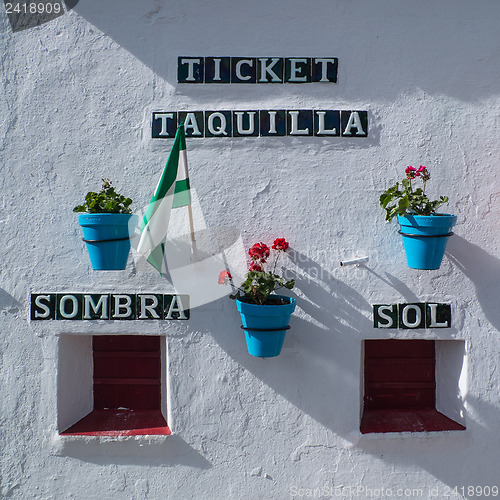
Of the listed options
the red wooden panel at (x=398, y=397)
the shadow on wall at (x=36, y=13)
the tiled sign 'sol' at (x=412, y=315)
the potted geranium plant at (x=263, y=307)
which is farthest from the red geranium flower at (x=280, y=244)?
the shadow on wall at (x=36, y=13)

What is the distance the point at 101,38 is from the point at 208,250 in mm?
1614

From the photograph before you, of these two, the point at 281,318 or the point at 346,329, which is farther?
the point at 346,329

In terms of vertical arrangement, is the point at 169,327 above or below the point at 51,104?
below

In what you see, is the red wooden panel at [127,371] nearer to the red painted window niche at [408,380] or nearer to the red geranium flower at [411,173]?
the red painted window niche at [408,380]

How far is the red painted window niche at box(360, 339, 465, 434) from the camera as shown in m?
3.87

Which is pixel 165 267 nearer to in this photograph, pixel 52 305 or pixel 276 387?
pixel 52 305

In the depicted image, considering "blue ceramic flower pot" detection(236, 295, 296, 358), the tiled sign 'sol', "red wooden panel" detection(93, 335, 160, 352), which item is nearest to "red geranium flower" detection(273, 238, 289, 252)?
"blue ceramic flower pot" detection(236, 295, 296, 358)

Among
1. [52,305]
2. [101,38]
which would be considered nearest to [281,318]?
[52,305]

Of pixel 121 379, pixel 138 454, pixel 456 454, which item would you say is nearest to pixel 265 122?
pixel 121 379

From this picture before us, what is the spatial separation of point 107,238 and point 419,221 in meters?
1.92

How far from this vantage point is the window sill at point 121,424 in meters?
3.70

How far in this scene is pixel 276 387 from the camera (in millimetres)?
3695

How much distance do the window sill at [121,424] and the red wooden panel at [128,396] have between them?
42 mm

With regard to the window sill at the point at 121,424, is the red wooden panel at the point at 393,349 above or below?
above
